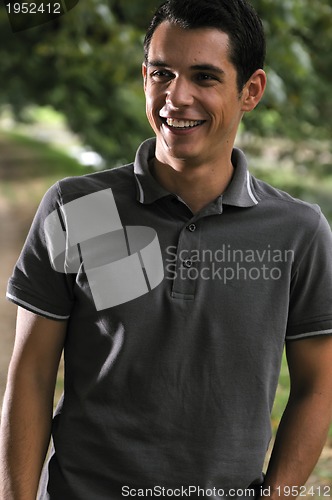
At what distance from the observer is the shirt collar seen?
1.84 meters

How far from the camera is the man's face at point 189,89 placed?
1783 millimetres

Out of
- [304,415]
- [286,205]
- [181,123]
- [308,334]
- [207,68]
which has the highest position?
[207,68]

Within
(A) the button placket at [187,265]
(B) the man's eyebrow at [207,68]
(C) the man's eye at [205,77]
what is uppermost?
(B) the man's eyebrow at [207,68]

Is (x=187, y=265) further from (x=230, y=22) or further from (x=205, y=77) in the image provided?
(x=230, y=22)

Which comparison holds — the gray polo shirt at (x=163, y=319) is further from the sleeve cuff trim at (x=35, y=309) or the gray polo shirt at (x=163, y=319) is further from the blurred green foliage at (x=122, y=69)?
the blurred green foliage at (x=122, y=69)

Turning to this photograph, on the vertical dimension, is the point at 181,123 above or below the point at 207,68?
below

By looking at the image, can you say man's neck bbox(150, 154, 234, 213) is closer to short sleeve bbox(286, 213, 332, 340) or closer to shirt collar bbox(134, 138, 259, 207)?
shirt collar bbox(134, 138, 259, 207)

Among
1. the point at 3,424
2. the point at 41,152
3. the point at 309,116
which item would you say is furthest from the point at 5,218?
the point at 3,424

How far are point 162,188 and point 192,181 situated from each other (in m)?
0.08

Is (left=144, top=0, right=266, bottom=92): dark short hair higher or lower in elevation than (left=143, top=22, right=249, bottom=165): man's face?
higher

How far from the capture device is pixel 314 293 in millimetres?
1878

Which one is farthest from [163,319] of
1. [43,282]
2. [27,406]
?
[27,406]

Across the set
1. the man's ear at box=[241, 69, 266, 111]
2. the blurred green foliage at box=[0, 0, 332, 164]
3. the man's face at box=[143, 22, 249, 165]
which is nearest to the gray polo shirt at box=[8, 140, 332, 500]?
the man's face at box=[143, 22, 249, 165]

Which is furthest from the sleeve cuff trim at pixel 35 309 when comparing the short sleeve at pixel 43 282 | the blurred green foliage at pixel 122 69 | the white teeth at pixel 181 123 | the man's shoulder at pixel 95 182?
the blurred green foliage at pixel 122 69
